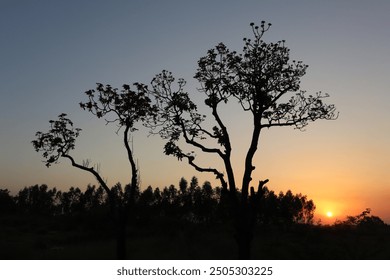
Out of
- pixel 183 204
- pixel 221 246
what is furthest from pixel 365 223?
pixel 183 204

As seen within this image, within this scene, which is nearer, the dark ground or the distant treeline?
the dark ground

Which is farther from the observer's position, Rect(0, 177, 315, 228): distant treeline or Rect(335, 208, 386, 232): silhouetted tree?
Rect(0, 177, 315, 228): distant treeline

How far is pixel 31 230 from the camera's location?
228ft

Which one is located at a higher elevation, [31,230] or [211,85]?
[211,85]

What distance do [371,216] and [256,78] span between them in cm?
3313

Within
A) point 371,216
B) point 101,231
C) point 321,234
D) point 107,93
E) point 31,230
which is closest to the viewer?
point 107,93

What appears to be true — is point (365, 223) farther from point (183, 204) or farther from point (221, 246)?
point (183, 204)

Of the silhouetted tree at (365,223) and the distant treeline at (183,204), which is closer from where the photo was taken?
the silhouetted tree at (365,223)

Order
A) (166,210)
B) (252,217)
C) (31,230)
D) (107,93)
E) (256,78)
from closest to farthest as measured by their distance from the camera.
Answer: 1. (252,217)
2. (256,78)
3. (107,93)
4. (31,230)
5. (166,210)

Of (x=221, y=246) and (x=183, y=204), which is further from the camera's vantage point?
(x=183, y=204)

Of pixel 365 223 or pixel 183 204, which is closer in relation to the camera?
pixel 365 223
